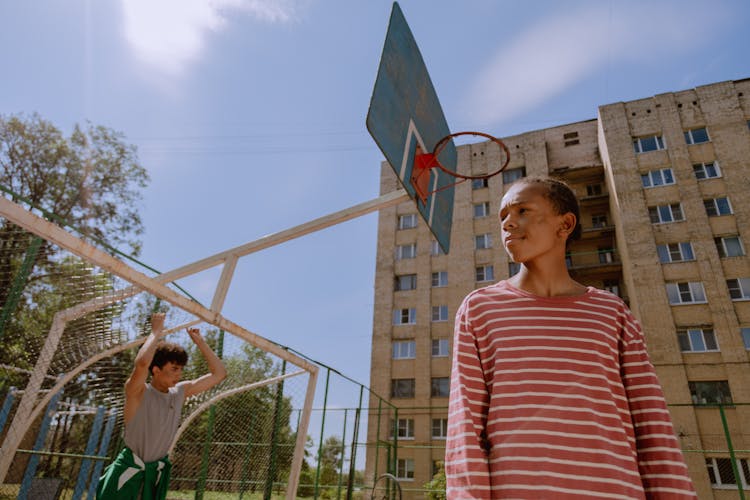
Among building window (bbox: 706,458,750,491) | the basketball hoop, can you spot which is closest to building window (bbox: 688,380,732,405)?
building window (bbox: 706,458,750,491)

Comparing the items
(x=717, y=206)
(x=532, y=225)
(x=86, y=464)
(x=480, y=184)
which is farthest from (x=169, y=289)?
(x=480, y=184)

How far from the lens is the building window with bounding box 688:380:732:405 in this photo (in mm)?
19281

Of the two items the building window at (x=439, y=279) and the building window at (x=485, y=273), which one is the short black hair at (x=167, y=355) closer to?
the building window at (x=485, y=273)

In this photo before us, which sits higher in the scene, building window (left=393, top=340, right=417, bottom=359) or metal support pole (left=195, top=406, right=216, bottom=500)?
building window (left=393, top=340, right=417, bottom=359)

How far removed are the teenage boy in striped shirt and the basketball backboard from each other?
114 inches

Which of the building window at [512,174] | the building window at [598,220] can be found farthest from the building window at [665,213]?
the building window at [512,174]

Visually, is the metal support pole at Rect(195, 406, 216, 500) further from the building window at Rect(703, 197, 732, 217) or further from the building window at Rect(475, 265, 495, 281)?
the building window at Rect(703, 197, 732, 217)

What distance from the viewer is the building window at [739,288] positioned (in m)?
20.5

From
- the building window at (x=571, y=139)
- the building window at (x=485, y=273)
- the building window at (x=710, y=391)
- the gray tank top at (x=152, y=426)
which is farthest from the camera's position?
the building window at (x=571, y=139)

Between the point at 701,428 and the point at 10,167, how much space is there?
2913cm

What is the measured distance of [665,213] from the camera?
76.9 feet

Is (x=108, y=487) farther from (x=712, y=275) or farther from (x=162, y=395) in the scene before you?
(x=712, y=275)

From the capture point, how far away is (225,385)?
8.61 metres

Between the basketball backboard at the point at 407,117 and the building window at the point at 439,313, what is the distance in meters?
20.5
